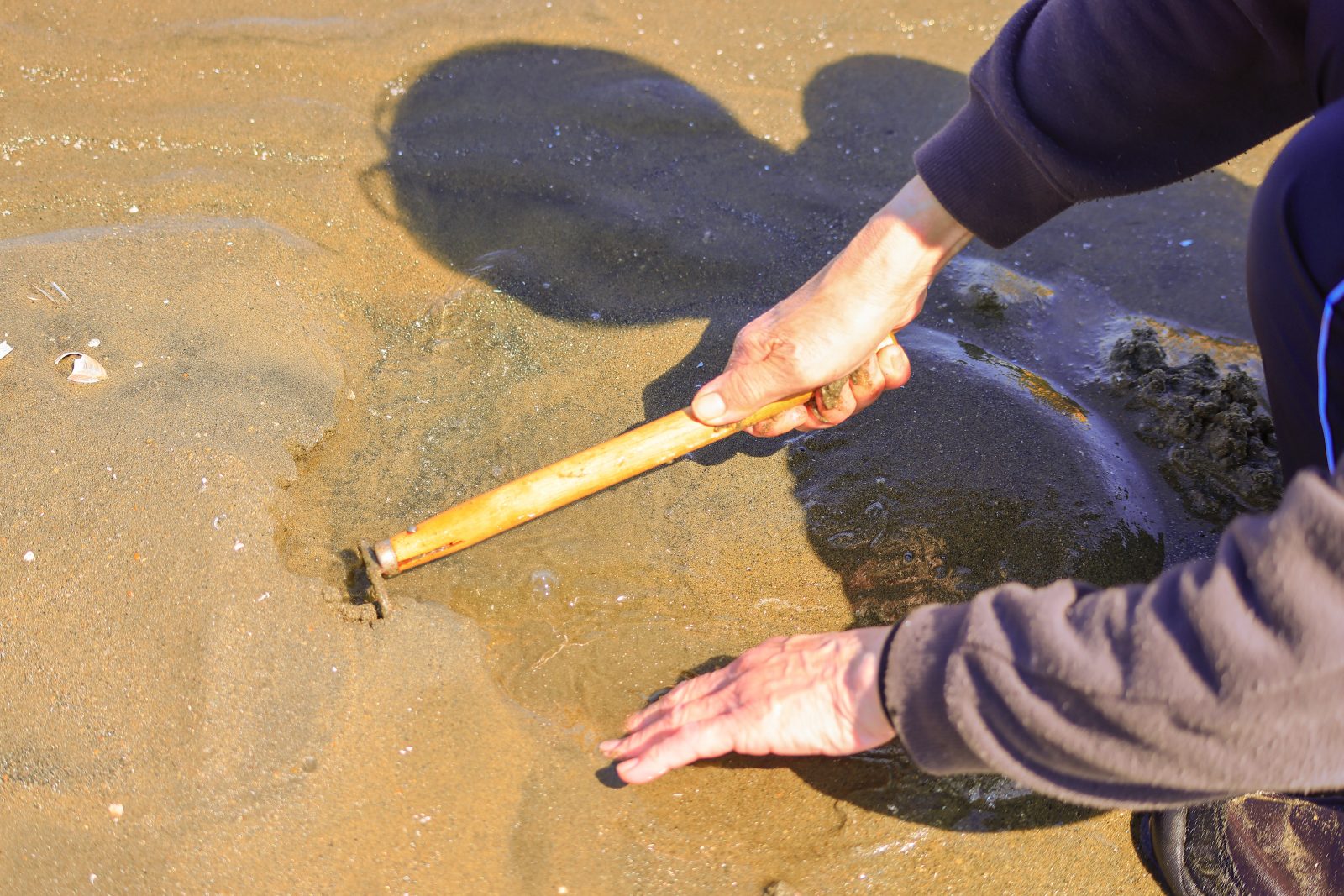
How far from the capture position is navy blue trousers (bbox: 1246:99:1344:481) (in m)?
1.39

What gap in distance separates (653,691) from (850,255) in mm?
928

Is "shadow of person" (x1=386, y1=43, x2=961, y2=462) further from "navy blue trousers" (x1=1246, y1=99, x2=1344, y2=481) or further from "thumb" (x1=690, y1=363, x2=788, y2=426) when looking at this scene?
"navy blue trousers" (x1=1246, y1=99, x2=1344, y2=481)

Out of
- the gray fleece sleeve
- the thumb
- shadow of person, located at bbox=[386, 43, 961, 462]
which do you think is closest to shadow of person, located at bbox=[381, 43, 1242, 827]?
shadow of person, located at bbox=[386, 43, 961, 462]

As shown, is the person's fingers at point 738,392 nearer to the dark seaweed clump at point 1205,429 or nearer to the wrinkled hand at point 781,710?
the wrinkled hand at point 781,710

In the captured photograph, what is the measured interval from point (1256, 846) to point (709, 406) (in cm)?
117

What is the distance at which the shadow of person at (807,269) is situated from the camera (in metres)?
2.04

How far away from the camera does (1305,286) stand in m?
1.46

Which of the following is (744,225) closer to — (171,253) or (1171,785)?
(171,253)

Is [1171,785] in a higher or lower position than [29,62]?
higher

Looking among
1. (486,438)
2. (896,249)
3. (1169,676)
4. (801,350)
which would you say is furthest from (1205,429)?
(486,438)

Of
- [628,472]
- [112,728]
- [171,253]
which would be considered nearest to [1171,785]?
[628,472]

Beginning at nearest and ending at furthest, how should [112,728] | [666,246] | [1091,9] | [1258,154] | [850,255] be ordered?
1. [112,728]
2. [1091,9]
3. [850,255]
4. [666,246]
5. [1258,154]

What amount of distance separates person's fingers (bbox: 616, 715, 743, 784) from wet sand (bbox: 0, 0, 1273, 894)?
0.46 ft

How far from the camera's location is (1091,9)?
5.69 ft
